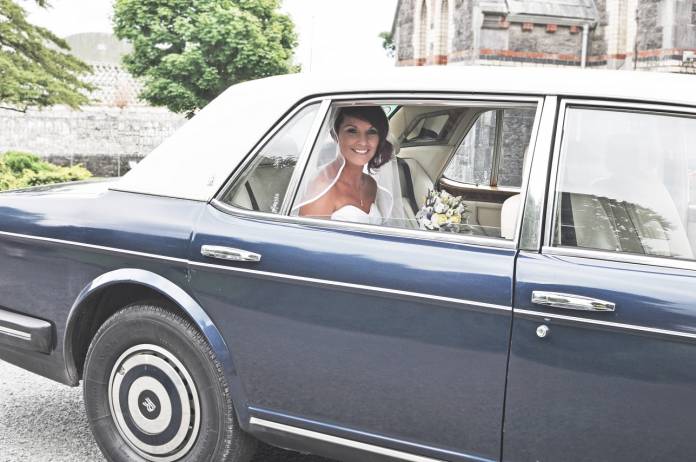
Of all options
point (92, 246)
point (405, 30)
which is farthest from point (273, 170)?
point (405, 30)

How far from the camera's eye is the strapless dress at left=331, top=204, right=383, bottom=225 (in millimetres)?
3438

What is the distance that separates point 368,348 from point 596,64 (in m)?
24.2

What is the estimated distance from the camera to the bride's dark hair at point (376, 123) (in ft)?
11.6

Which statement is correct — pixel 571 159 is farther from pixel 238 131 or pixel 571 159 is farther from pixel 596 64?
pixel 596 64

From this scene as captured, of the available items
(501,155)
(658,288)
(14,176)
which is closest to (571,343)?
(658,288)

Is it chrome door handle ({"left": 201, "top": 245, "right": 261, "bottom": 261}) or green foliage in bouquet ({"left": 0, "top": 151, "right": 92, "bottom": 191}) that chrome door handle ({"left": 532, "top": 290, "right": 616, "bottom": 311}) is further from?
green foliage in bouquet ({"left": 0, "top": 151, "right": 92, "bottom": 191})

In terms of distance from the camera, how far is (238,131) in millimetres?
3590

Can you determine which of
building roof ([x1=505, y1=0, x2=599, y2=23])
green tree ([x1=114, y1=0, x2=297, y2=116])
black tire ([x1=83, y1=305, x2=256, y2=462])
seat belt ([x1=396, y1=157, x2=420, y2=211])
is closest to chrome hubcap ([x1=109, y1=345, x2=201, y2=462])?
black tire ([x1=83, y1=305, x2=256, y2=462])

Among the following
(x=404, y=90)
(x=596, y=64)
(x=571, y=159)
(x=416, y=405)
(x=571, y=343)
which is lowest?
(x=416, y=405)

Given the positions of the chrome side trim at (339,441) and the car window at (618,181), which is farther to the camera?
A: the chrome side trim at (339,441)

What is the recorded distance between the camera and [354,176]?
12.3 ft

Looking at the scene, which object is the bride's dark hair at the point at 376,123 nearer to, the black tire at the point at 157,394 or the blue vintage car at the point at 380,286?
the blue vintage car at the point at 380,286

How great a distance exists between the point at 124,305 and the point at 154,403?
47 cm

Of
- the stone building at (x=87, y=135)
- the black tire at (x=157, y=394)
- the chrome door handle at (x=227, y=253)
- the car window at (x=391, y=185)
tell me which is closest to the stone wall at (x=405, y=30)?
the stone building at (x=87, y=135)
